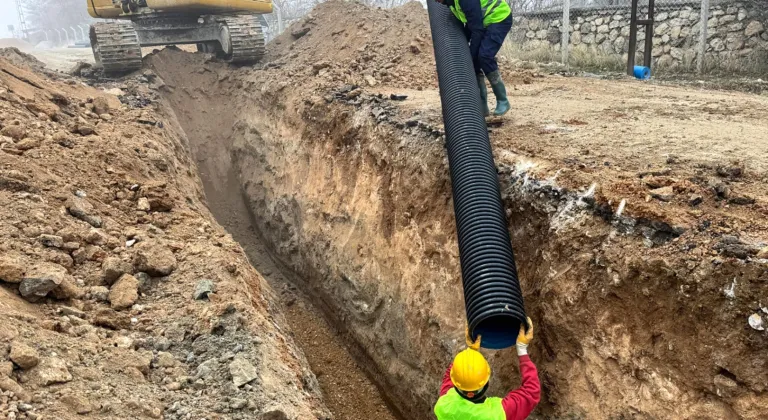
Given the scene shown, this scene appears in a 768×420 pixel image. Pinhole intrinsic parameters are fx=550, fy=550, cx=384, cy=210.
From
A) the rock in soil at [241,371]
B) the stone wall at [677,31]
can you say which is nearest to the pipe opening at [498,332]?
the rock in soil at [241,371]

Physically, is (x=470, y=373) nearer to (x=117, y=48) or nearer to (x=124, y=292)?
(x=124, y=292)

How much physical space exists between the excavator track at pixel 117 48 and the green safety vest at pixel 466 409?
1122 centimetres

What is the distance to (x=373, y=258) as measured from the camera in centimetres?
614

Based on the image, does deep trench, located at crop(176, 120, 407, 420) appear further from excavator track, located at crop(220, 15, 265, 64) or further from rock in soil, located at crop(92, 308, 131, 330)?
excavator track, located at crop(220, 15, 265, 64)

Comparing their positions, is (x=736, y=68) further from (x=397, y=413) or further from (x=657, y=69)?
(x=397, y=413)

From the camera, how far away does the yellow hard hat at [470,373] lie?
10.8 ft

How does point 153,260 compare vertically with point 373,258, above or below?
above

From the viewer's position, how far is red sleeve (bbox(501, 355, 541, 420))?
3369 mm

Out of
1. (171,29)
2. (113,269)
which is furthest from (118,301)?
(171,29)

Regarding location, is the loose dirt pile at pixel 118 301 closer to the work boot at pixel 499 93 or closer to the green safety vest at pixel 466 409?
the green safety vest at pixel 466 409

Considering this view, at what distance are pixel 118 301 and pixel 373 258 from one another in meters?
2.85

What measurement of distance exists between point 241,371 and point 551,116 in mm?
4404

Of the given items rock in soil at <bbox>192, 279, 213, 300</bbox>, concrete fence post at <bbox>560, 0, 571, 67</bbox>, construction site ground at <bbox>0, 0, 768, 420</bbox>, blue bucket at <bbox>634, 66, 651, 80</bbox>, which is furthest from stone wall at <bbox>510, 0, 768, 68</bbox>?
rock in soil at <bbox>192, 279, 213, 300</bbox>

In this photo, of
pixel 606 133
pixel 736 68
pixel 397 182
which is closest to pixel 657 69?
pixel 736 68
